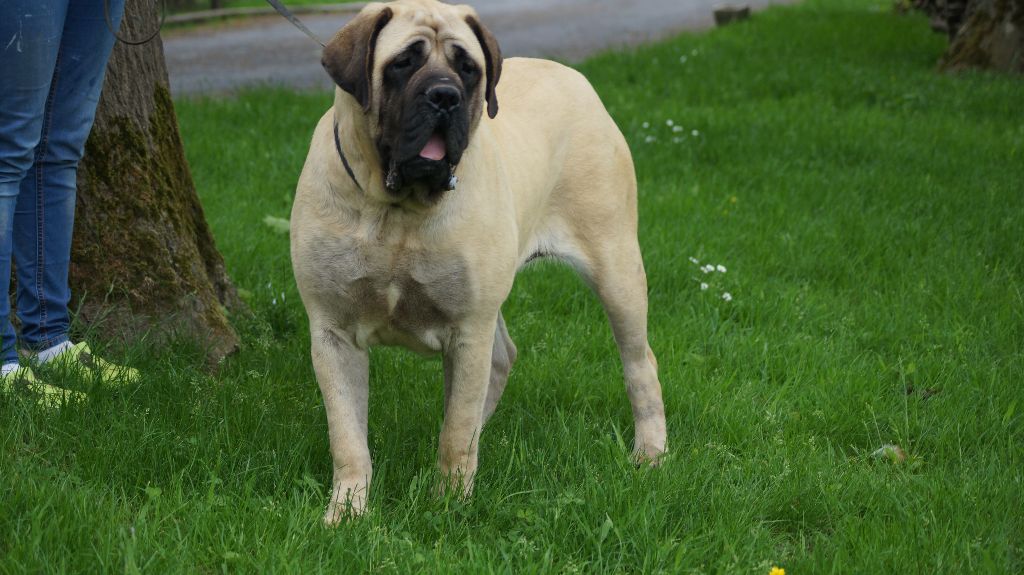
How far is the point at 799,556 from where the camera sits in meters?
3.10

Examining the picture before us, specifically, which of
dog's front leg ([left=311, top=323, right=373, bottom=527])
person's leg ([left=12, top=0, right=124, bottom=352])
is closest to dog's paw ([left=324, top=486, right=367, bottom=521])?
dog's front leg ([left=311, top=323, right=373, bottom=527])

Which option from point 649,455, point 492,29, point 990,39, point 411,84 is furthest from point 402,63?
point 492,29

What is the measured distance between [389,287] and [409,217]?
8.5 inches

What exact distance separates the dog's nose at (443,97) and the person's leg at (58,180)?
1.39 meters

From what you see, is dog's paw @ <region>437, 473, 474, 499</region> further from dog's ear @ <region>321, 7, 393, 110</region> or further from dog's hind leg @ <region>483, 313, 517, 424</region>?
dog's ear @ <region>321, 7, 393, 110</region>

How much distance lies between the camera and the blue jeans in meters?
3.32

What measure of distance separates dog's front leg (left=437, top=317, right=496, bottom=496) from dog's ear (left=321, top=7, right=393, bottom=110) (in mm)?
798

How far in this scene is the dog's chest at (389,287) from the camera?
311cm

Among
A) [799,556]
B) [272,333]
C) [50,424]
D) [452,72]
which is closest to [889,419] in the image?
[799,556]

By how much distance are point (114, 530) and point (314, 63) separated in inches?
407

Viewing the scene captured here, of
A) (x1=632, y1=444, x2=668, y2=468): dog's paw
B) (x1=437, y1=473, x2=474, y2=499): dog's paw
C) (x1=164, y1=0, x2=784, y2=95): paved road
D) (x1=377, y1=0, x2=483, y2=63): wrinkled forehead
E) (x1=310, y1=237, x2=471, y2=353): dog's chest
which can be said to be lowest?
(x1=164, y1=0, x2=784, y2=95): paved road

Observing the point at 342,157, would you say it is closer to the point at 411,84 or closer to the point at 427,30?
the point at 411,84

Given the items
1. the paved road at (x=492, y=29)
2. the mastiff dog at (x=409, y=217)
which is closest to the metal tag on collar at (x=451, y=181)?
the mastiff dog at (x=409, y=217)

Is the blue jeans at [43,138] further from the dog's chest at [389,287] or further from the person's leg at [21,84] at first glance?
the dog's chest at [389,287]
